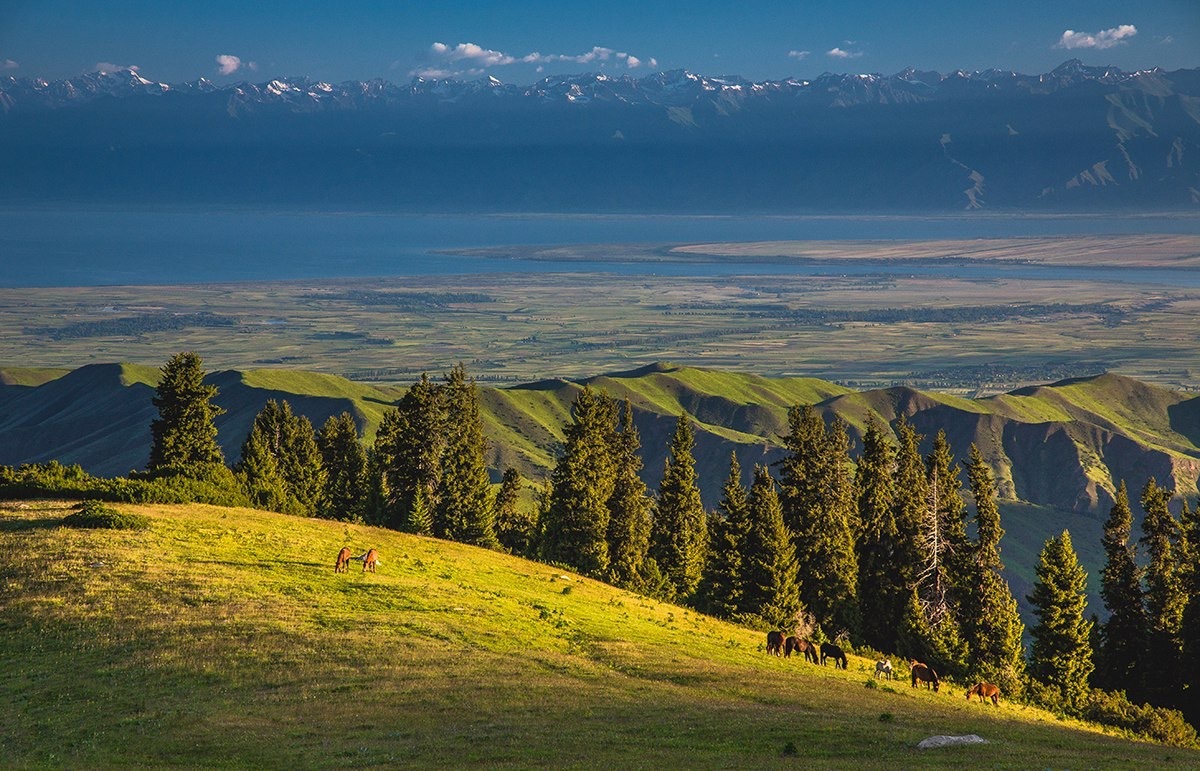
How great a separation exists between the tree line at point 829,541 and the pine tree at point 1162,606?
12cm

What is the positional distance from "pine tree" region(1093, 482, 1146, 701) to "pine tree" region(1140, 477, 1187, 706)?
2.81 feet

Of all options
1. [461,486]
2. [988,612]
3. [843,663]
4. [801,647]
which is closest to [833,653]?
[843,663]

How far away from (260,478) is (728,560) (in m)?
33.7

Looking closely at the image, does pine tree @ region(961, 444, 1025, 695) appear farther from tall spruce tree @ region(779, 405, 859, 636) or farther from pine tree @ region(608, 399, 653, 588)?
pine tree @ region(608, 399, 653, 588)

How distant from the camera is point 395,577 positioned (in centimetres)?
5928

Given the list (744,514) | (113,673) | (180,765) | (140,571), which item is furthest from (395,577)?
(744,514)

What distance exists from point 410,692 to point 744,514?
47.1m

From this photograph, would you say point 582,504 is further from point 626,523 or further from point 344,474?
point 344,474

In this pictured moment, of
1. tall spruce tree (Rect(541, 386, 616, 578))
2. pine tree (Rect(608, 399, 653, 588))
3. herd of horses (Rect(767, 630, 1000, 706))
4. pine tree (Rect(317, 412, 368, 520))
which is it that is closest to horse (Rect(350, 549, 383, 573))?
herd of horses (Rect(767, 630, 1000, 706))

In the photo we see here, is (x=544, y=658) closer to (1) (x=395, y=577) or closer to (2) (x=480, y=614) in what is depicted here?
(2) (x=480, y=614)

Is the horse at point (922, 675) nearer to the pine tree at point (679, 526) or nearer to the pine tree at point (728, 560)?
the pine tree at point (728, 560)

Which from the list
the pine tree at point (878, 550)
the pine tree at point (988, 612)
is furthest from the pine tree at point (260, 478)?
the pine tree at point (988, 612)

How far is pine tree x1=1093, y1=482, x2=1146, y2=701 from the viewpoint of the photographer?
79.8 meters

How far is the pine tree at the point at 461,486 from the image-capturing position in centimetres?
9231
